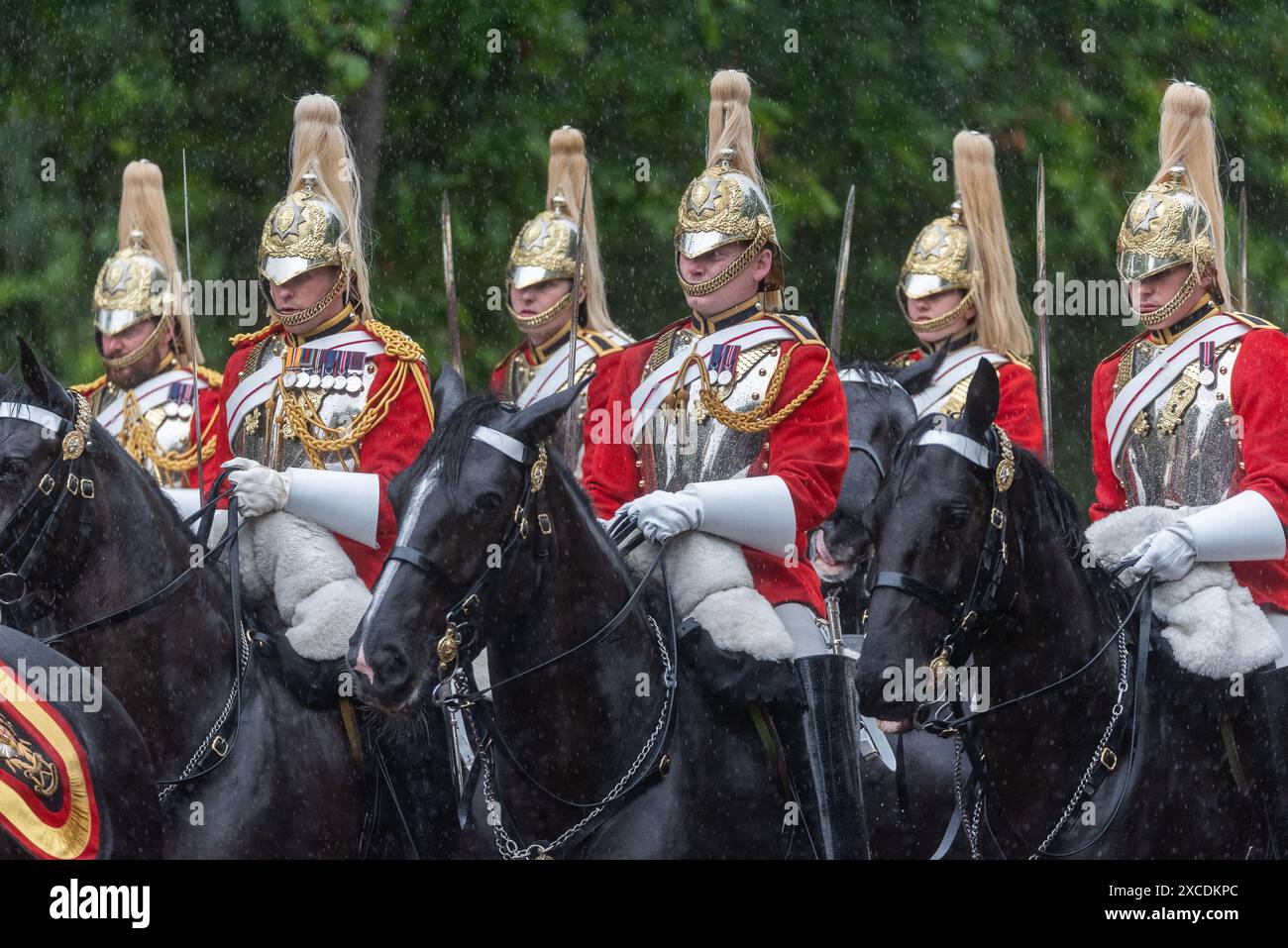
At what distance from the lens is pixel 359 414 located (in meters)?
6.88

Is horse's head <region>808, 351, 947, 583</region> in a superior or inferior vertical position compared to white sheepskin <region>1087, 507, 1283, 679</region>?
superior

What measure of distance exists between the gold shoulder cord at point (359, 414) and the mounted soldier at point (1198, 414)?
6.50 ft

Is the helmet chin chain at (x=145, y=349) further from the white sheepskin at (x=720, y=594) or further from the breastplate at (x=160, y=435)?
the white sheepskin at (x=720, y=594)

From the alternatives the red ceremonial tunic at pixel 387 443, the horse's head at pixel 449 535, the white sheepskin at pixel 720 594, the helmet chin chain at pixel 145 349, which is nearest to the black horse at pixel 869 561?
the white sheepskin at pixel 720 594

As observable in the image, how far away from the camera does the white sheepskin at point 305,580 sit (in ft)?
21.1

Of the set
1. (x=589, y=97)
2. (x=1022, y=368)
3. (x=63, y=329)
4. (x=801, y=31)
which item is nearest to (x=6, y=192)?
(x=63, y=329)

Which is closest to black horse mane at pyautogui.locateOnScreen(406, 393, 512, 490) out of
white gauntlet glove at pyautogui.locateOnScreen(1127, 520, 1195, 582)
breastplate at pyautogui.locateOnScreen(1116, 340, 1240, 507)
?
white gauntlet glove at pyautogui.locateOnScreen(1127, 520, 1195, 582)

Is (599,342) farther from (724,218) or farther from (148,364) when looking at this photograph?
(724,218)

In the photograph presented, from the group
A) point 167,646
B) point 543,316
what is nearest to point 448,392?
point 167,646

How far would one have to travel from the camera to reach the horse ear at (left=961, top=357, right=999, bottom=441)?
5.75 m

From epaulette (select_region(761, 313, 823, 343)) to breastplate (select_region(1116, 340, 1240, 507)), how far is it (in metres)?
0.97

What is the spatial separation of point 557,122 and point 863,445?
3.95 metres

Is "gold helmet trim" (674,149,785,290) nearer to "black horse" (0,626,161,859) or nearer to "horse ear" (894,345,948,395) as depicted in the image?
"horse ear" (894,345,948,395)
